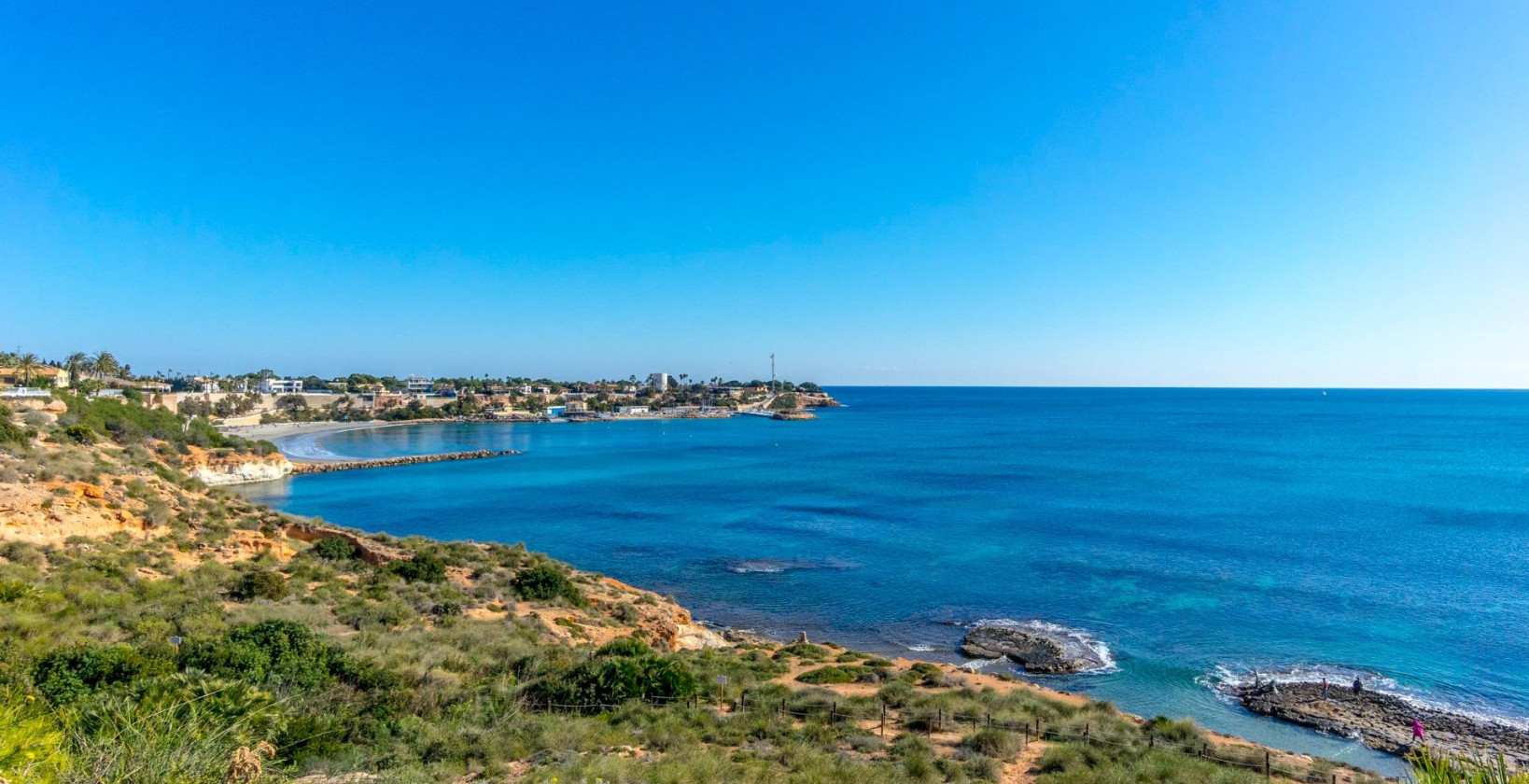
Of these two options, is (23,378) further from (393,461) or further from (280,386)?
(280,386)

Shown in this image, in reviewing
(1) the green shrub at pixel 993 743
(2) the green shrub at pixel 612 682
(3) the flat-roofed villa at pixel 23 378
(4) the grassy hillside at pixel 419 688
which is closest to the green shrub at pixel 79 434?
(4) the grassy hillside at pixel 419 688

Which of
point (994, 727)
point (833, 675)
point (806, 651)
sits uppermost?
point (994, 727)

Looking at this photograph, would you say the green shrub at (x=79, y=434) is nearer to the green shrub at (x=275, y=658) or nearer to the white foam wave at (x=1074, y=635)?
the green shrub at (x=275, y=658)

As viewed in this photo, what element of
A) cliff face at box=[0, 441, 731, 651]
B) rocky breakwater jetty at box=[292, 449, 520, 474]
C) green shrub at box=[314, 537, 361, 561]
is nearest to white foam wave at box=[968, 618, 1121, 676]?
cliff face at box=[0, 441, 731, 651]

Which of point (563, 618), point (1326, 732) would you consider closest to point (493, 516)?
point (563, 618)

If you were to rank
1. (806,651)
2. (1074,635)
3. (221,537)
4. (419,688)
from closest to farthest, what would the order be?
(419,688)
(806,651)
(221,537)
(1074,635)

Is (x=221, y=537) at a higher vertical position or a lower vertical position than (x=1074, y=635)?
higher

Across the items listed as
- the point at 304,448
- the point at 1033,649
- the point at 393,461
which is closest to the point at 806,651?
the point at 1033,649
